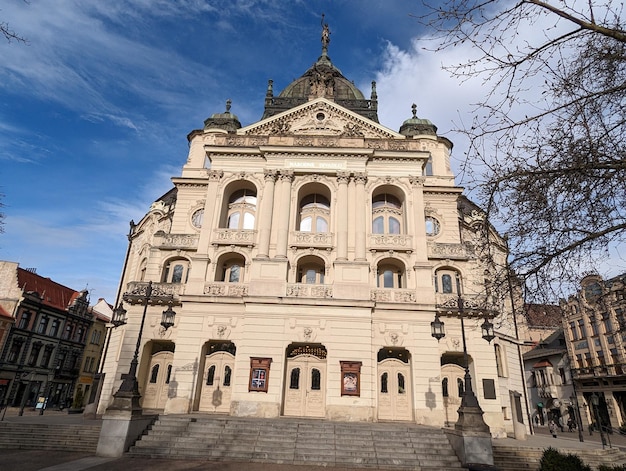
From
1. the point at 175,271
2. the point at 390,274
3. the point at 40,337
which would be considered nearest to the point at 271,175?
the point at 175,271

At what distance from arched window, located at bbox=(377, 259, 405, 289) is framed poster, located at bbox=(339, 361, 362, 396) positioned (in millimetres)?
6099

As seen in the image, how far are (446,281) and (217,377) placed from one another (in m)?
16.4

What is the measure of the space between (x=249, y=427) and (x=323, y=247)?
1191 cm

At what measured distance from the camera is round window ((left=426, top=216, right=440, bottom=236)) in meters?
28.2

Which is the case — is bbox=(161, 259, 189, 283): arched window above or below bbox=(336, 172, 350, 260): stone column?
below

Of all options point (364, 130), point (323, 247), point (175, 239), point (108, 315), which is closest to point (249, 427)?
point (323, 247)

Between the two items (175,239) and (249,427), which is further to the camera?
(175,239)

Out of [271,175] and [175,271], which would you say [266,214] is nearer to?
[271,175]

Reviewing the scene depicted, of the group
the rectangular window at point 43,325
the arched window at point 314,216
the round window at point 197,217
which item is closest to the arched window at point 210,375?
the round window at point 197,217

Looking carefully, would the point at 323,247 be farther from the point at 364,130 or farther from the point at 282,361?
the point at 364,130

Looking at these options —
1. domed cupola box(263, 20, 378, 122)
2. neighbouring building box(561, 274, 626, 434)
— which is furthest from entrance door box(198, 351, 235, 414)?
neighbouring building box(561, 274, 626, 434)

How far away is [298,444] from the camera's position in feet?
52.1

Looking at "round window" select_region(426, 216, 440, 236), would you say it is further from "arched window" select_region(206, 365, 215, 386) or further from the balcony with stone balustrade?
"arched window" select_region(206, 365, 215, 386)

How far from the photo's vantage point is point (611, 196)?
7.20m
